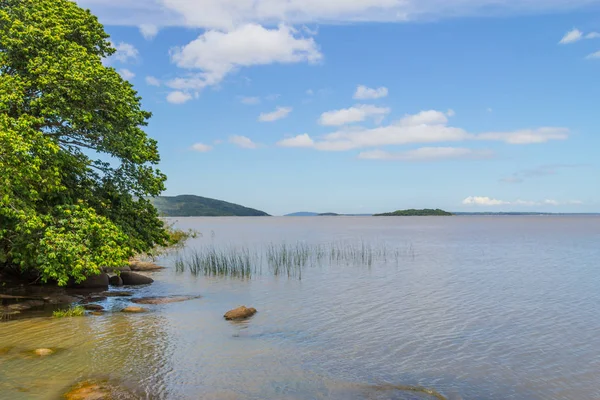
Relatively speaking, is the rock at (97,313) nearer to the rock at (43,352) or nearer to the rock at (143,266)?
the rock at (43,352)

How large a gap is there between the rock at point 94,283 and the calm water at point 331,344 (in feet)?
6.91

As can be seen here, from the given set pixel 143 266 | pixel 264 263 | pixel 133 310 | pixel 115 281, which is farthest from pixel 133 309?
pixel 264 263

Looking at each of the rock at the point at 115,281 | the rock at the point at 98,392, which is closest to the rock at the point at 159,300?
the rock at the point at 115,281

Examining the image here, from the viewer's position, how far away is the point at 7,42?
18.8m

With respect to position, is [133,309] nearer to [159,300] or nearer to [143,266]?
[159,300]

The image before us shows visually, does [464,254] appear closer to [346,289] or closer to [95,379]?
[346,289]

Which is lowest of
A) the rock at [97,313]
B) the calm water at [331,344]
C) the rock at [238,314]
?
the calm water at [331,344]

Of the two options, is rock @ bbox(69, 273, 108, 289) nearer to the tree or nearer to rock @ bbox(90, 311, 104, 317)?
the tree

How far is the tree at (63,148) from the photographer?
17.5 m

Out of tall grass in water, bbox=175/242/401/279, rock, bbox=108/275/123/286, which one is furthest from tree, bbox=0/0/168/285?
tall grass in water, bbox=175/242/401/279

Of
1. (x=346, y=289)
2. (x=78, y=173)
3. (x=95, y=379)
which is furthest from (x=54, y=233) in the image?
(x=346, y=289)

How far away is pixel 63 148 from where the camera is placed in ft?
70.4

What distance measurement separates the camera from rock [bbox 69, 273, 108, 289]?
26891 mm

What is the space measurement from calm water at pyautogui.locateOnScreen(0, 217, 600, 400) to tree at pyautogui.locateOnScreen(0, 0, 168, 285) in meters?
3.05
